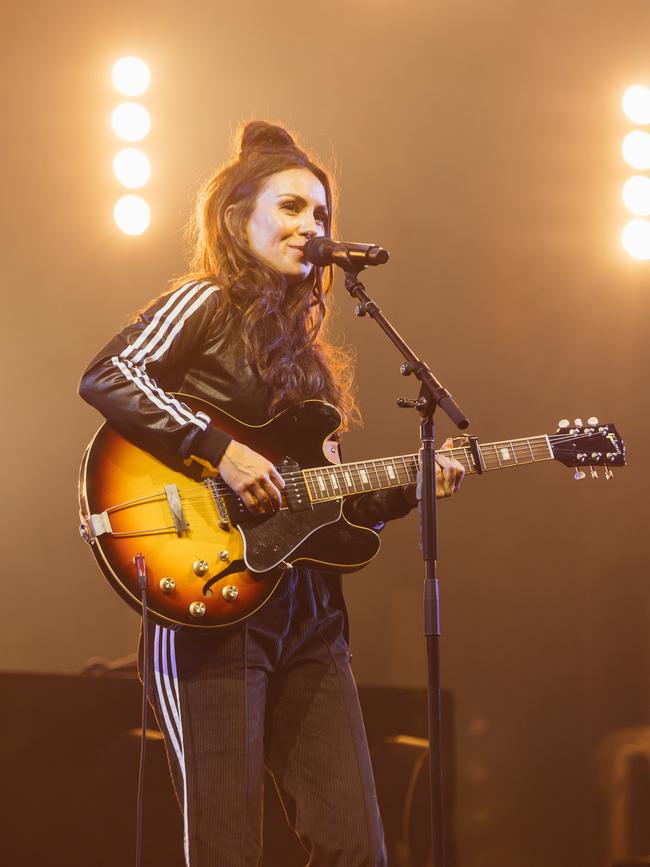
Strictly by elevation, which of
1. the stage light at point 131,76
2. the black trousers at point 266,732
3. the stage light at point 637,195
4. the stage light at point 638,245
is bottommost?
the black trousers at point 266,732

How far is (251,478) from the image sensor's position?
2.10 metres

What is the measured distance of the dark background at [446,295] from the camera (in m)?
3.29

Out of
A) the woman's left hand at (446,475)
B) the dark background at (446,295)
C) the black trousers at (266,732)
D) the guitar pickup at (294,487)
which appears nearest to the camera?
the black trousers at (266,732)

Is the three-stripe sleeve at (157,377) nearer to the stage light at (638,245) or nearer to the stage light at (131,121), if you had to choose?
the stage light at (131,121)

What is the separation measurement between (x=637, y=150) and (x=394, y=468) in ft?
7.01

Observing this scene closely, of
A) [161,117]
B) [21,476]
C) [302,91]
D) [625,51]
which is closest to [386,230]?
[302,91]

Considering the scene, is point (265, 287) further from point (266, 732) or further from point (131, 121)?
point (131, 121)

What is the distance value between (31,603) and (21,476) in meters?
0.43

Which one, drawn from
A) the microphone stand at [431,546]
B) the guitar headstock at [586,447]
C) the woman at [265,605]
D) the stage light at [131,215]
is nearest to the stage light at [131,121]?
the stage light at [131,215]

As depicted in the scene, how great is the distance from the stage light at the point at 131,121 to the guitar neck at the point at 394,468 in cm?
175

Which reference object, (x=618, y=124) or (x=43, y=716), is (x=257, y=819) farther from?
(x=618, y=124)

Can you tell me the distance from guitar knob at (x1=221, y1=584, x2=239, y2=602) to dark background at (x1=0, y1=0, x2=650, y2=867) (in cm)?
127

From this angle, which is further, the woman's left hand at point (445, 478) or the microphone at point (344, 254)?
the woman's left hand at point (445, 478)

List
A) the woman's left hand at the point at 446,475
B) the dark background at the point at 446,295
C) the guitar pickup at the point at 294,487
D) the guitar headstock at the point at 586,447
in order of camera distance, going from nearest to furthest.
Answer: the guitar pickup at the point at 294,487
the woman's left hand at the point at 446,475
the guitar headstock at the point at 586,447
the dark background at the point at 446,295
